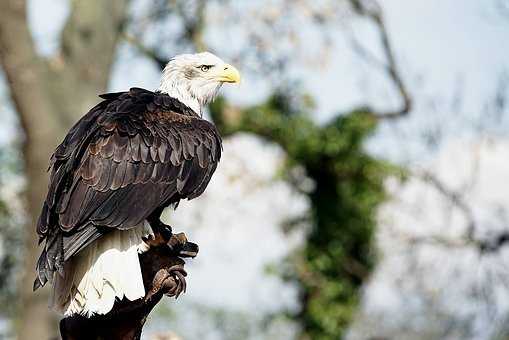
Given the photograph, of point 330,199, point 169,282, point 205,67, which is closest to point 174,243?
point 169,282

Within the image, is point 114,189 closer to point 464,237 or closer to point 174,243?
point 174,243

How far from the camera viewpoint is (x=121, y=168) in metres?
4.55

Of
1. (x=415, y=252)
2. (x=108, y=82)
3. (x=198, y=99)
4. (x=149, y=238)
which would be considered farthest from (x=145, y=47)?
(x=149, y=238)

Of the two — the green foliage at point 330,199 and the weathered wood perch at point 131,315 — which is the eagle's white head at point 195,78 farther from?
the green foliage at point 330,199

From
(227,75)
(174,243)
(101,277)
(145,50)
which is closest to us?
(101,277)

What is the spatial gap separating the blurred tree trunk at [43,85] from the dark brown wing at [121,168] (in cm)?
556

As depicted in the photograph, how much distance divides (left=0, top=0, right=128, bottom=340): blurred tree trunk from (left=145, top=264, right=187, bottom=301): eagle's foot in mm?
5784

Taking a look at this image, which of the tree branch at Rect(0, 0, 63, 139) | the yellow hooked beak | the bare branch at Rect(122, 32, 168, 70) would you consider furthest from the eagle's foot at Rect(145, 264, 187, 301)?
the bare branch at Rect(122, 32, 168, 70)

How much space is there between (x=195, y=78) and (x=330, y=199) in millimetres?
10849

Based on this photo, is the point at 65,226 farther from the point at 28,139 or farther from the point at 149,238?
the point at 28,139

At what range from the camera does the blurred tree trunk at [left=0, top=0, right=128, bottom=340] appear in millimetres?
10492

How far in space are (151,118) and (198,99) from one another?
847mm

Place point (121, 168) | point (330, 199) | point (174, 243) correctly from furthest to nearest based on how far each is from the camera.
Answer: point (330, 199) < point (174, 243) < point (121, 168)

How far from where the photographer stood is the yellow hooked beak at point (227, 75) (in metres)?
5.72
